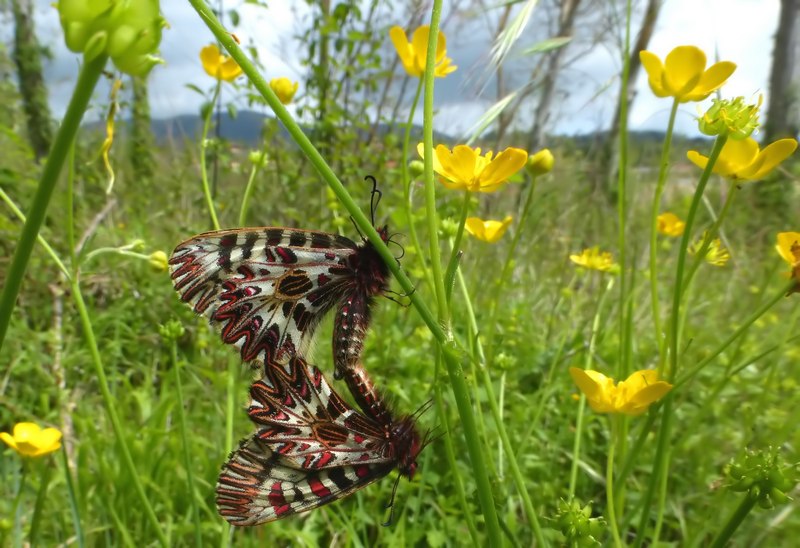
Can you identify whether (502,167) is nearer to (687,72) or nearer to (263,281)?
(687,72)

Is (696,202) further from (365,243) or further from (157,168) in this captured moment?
(157,168)

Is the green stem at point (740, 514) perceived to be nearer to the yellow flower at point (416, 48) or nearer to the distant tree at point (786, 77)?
the yellow flower at point (416, 48)

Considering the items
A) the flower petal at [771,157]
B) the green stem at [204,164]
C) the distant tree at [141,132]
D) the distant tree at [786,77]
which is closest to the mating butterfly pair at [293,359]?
the green stem at [204,164]

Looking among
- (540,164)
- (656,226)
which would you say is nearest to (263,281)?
(540,164)

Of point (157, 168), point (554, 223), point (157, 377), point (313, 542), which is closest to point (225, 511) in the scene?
point (313, 542)

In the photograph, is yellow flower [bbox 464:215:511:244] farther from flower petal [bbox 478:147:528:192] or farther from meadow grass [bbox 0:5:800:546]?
flower petal [bbox 478:147:528:192]

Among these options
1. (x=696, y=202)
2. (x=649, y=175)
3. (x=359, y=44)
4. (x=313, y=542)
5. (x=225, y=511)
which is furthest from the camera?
(x=649, y=175)

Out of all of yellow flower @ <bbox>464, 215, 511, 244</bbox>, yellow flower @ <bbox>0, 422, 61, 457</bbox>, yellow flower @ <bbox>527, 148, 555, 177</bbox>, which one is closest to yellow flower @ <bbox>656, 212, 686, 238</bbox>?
yellow flower @ <bbox>464, 215, 511, 244</bbox>
